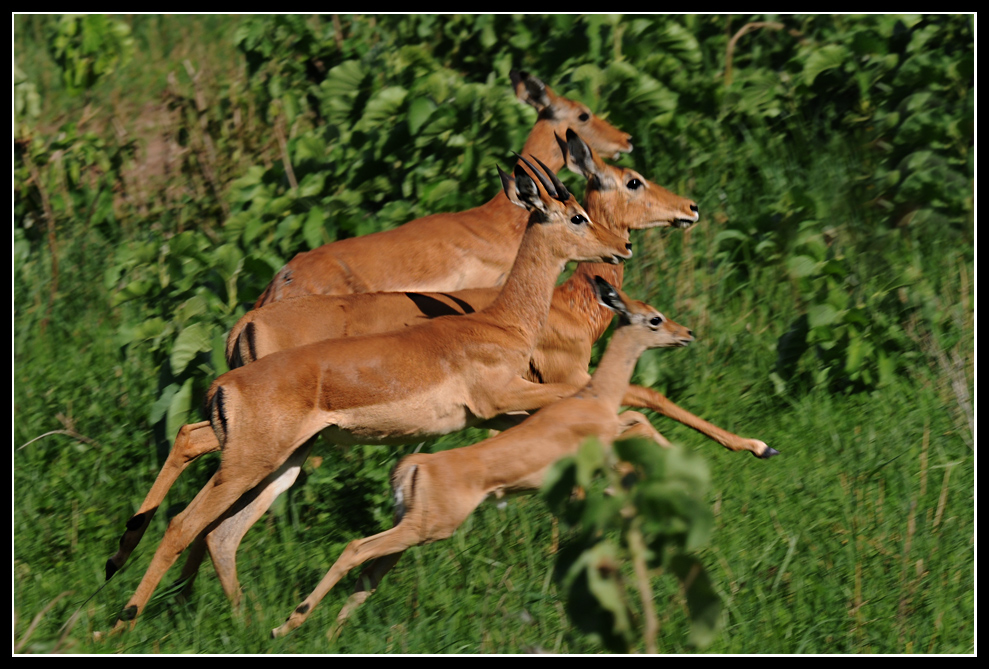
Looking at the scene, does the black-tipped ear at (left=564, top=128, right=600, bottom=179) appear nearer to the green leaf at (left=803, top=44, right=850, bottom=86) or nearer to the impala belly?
the impala belly

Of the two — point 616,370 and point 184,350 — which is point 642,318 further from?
point 184,350

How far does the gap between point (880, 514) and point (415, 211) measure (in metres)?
3.77

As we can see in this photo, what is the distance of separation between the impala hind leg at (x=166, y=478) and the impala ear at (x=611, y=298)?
1919 mm

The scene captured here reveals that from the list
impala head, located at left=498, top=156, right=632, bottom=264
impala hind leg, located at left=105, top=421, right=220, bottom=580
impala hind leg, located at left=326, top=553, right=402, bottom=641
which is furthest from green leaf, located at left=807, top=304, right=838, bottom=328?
impala hind leg, located at left=105, top=421, right=220, bottom=580

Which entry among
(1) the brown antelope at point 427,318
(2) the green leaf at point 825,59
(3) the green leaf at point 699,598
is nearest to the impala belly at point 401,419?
(1) the brown antelope at point 427,318

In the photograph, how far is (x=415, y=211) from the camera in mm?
8117

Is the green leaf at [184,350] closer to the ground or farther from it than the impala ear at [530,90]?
closer to the ground

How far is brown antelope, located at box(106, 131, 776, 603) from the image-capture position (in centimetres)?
573

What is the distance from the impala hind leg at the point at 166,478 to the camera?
18.9 ft

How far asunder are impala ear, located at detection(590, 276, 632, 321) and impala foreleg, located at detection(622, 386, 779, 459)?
57 cm

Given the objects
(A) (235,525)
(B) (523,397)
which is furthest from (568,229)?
(A) (235,525)

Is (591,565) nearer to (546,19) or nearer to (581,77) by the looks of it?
(581,77)

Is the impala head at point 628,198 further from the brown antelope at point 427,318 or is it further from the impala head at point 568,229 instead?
the impala head at point 568,229

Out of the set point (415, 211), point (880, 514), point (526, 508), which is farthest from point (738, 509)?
point (415, 211)
